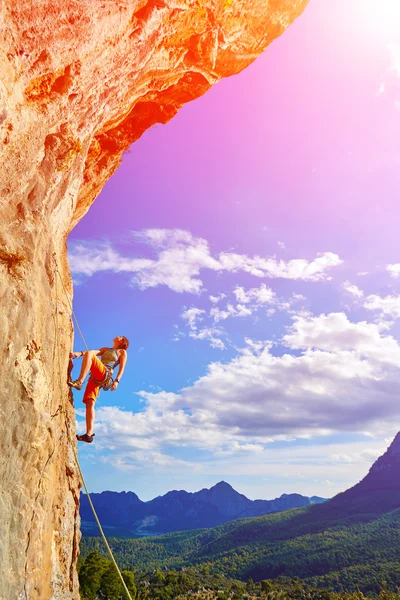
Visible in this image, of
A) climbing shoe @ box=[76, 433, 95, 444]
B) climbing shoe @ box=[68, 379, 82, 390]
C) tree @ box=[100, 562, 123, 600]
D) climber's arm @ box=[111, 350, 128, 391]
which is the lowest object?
tree @ box=[100, 562, 123, 600]

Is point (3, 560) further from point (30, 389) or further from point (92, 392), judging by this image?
point (92, 392)

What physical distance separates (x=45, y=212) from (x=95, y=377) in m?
3.97

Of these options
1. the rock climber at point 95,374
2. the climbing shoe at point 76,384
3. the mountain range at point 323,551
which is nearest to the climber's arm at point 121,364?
the rock climber at point 95,374

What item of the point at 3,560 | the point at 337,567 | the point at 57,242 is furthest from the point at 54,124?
the point at 337,567

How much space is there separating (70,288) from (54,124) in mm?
3980

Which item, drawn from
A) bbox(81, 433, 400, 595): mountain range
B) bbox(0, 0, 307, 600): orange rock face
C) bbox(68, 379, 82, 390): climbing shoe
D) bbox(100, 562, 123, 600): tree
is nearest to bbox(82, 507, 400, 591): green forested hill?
bbox(81, 433, 400, 595): mountain range

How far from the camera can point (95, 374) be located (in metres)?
9.06

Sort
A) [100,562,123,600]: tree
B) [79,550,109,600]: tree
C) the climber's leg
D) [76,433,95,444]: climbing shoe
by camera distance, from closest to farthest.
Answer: [76,433,95,444]: climbing shoe → the climber's leg → [79,550,109,600]: tree → [100,562,123,600]: tree

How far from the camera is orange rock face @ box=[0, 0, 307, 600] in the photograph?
228 inches

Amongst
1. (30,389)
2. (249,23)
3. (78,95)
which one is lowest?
(30,389)

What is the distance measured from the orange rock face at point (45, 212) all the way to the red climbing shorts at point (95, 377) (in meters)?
0.71

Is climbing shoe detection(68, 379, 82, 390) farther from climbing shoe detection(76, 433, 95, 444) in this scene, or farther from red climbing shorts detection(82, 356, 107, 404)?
climbing shoe detection(76, 433, 95, 444)

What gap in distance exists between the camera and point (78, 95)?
7723mm

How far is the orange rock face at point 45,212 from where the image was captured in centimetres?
580
